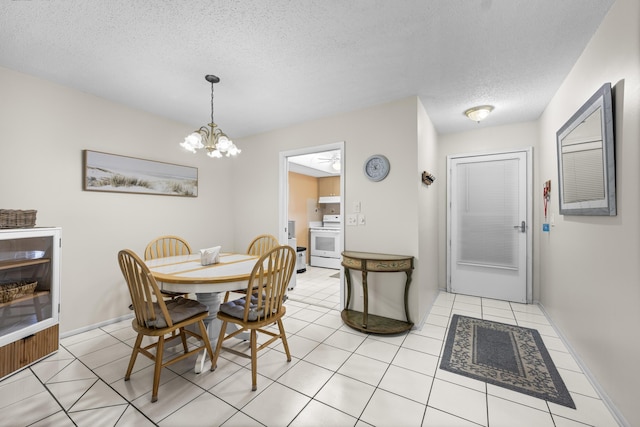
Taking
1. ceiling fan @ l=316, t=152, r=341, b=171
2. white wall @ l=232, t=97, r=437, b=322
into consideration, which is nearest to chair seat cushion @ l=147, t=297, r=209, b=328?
white wall @ l=232, t=97, r=437, b=322

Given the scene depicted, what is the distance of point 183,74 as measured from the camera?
7.72 ft

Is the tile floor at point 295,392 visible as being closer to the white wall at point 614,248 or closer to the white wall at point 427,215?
the white wall at point 614,248

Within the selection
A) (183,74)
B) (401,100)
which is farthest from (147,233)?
(401,100)

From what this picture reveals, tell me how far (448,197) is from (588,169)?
2.13m

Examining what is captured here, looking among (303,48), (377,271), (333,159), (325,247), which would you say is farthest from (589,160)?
(325,247)

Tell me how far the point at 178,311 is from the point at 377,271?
1.72m

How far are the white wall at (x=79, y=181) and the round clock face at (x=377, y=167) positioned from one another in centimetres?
217

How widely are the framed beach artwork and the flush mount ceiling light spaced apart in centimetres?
359

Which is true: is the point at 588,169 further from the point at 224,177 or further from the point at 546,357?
the point at 224,177

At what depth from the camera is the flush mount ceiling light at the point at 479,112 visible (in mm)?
→ 3037

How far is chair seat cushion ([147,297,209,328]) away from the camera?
1769 millimetres

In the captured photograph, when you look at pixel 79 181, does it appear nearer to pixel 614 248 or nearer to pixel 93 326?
pixel 93 326

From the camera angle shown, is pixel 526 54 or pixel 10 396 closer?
pixel 10 396

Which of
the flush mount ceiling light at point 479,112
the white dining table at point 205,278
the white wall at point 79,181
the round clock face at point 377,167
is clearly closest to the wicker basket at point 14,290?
the white wall at point 79,181
